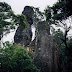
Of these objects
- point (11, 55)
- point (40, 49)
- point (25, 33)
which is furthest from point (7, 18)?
point (25, 33)

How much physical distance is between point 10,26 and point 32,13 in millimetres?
15653

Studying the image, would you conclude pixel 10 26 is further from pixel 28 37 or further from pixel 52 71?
pixel 28 37

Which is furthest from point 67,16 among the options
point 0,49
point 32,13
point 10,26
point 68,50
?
point 32,13

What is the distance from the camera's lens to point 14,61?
18406mm

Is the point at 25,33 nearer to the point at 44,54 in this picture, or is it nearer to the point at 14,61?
the point at 44,54

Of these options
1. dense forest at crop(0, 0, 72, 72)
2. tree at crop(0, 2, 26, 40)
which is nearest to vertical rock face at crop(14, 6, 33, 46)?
dense forest at crop(0, 0, 72, 72)

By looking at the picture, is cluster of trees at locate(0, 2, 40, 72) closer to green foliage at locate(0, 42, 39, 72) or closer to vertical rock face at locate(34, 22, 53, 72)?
green foliage at locate(0, 42, 39, 72)

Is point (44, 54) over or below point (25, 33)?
below

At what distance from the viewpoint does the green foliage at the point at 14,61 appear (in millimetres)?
18141

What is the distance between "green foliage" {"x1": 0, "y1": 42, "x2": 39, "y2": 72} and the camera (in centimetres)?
1814

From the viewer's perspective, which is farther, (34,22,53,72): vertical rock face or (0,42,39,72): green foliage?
(34,22,53,72): vertical rock face

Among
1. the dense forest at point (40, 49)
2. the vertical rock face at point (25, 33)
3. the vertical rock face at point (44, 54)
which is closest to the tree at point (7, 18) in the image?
the dense forest at point (40, 49)

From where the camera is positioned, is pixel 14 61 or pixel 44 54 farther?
pixel 44 54

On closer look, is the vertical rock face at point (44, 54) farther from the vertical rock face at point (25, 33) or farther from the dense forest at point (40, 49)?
the vertical rock face at point (25, 33)
